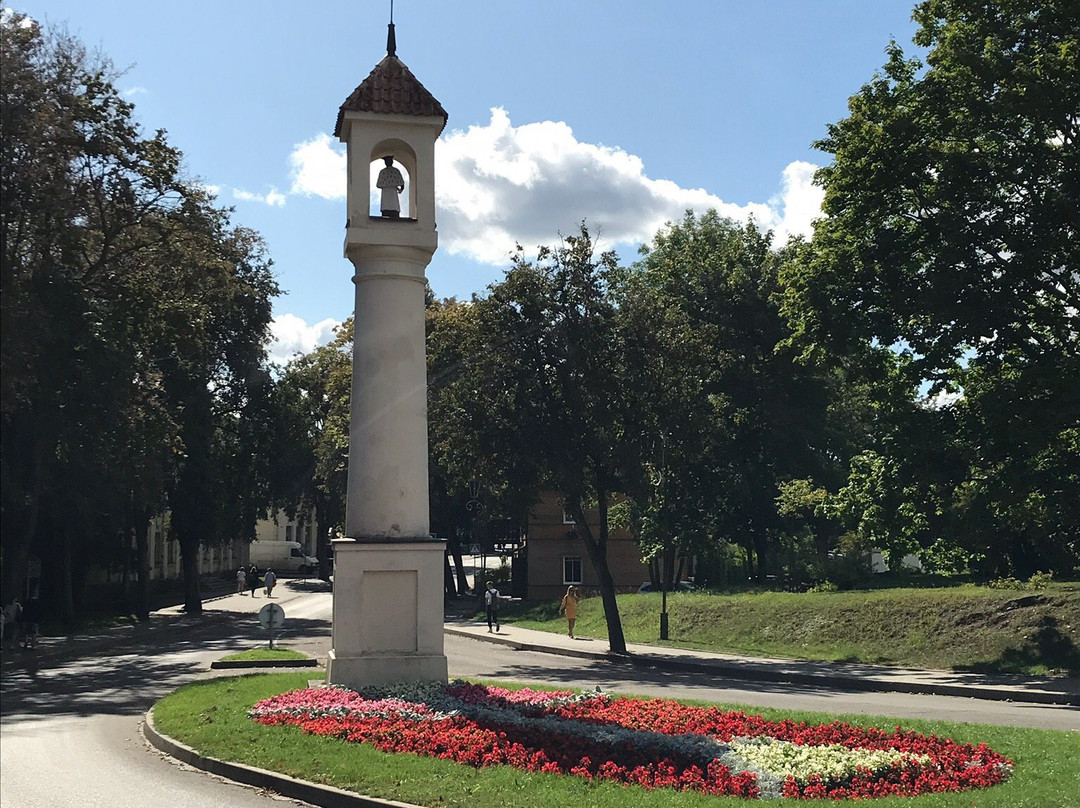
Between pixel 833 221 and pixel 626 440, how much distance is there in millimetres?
8149

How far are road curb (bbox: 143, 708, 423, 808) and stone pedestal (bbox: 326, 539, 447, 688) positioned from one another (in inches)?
116

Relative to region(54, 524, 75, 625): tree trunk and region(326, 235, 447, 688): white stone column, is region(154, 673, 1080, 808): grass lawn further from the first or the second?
region(54, 524, 75, 625): tree trunk

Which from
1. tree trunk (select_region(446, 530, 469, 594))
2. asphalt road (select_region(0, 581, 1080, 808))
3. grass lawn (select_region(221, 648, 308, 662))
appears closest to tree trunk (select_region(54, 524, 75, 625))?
asphalt road (select_region(0, 581, 1080, 808))

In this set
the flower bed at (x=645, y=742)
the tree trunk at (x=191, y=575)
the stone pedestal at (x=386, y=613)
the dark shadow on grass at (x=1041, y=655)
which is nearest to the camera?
the flower bed at (x=645, y=742)

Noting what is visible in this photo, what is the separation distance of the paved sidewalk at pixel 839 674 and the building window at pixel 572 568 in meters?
21.2

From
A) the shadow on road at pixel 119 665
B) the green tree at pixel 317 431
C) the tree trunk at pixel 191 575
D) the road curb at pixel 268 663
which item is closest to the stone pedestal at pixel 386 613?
the shadow on road at pixel 119 665

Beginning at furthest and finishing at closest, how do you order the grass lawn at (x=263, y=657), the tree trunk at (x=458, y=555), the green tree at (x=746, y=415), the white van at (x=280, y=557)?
the white van at (x=280, y=557)
the tree trunk at (x=458, y=555)
the green tree at (x=746, y=415)
the grass lawn at (x=263, y=657)

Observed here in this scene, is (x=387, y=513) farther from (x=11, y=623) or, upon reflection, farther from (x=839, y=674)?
(x=11, y=623)

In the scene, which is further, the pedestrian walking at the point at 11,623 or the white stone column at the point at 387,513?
the pedestrian walking at the point at 11,623

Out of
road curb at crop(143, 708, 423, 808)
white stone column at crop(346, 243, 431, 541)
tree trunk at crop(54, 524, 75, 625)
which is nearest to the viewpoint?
road curb at crop(143, 708, 423, 808)

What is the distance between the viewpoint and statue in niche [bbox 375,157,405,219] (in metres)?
17.8

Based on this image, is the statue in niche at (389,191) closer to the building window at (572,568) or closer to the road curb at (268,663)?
the road curb at (268,663)

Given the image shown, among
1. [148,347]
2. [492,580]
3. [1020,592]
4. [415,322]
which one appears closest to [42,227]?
[148,347]

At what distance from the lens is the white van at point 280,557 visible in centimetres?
9294
